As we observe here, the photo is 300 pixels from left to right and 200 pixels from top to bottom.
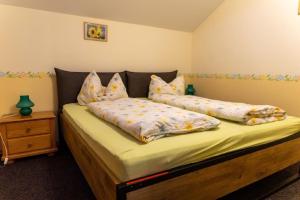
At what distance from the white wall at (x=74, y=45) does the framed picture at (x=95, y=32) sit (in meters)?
0.06

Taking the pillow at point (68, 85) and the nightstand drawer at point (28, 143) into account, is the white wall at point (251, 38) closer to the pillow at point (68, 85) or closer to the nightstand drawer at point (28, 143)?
the pillow at point (68, 85)

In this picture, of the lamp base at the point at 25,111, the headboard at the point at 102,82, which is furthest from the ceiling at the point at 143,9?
the lamp base at the point at 25,111

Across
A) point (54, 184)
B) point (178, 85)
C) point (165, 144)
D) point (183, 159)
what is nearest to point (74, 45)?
point (178, 85)

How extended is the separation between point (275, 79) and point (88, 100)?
2.35 m

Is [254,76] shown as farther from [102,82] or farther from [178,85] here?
[102,82]

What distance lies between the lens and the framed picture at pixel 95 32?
286 cm

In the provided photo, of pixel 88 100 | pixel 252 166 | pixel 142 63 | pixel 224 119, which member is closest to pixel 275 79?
pixel 224 119

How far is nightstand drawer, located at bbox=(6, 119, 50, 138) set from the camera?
2201mm

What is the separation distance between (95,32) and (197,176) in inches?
95.4

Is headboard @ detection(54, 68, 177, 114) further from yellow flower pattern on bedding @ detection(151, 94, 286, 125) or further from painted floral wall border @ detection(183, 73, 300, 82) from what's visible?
yellow flower pattern on bedding @ detection(151, 94, 286, 125)

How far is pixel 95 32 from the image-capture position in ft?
9.57

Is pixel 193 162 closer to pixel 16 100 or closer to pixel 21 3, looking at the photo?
pixel 16 100

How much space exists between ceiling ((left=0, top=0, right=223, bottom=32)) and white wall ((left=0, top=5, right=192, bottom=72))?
9 cm

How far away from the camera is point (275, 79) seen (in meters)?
2.58
